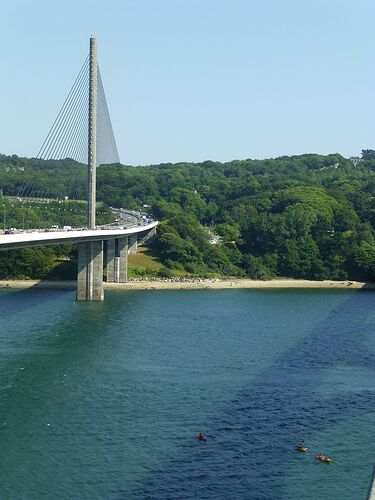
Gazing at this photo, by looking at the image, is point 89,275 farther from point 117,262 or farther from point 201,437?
point 201,437

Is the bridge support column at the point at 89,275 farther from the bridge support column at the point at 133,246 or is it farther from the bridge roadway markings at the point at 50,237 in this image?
the bridge support column at the point at 133,246

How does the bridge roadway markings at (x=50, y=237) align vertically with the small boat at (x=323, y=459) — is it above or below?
above

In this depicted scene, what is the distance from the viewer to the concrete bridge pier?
71.9 meters

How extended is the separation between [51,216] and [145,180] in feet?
208

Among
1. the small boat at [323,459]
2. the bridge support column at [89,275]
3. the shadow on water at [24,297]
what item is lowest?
the small boat at [323,459]

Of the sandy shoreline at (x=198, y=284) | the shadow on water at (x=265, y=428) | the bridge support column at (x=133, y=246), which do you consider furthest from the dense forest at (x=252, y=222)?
the shadow on water at (x=265, y=428)

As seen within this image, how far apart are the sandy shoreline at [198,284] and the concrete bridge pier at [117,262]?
820 millimetres

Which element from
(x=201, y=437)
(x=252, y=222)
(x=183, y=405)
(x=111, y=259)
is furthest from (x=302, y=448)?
(x=252, y=222)

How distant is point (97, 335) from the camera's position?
1838 inches

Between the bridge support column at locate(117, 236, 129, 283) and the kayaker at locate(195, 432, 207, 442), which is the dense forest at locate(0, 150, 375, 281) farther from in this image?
the kayaker at locate(195, 432, 207, 442)

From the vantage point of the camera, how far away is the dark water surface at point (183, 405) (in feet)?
81.3

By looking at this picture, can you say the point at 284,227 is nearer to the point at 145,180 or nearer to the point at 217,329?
the point at 217,329

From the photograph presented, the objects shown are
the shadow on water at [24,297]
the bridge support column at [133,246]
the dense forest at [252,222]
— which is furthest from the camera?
the bridge support column at [133,246]

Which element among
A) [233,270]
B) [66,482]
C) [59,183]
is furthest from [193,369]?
[233,270]
